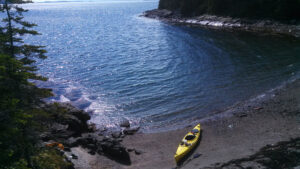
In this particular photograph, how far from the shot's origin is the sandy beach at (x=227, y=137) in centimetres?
1761

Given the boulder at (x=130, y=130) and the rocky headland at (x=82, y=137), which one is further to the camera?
the boulder at (x=130, y=130)

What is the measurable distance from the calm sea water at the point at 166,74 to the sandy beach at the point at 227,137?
6.39ft

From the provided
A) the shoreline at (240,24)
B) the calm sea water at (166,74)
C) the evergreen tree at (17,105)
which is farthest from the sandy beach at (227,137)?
the shoreline at (240,24)

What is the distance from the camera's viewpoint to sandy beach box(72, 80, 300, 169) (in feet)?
57.8

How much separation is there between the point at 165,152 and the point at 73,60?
31.5m

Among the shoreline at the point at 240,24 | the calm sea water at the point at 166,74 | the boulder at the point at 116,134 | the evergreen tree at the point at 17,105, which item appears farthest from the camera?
the shoreline at the point at 240,24

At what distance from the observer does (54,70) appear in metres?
40.4

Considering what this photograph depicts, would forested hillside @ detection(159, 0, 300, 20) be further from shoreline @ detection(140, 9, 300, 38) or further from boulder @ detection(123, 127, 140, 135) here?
boulder @ detection(123, 127, 140, 135)

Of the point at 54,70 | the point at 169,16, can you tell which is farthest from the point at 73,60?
the point at 169,16

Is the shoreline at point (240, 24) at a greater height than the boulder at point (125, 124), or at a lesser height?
greater

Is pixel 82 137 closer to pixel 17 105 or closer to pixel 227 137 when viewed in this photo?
pixel 17 105

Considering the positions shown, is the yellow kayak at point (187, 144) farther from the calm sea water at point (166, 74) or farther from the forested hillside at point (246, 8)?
the forested hillside at point (246, 8)

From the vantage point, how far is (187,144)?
1931 centimetres

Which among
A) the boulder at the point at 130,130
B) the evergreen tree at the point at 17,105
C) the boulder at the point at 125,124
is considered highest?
the evergreen tree at the point at 17,105
